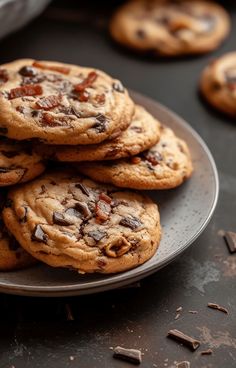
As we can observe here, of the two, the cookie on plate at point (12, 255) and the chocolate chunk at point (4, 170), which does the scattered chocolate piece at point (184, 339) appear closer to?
the cookie on plate at point (12, 255)

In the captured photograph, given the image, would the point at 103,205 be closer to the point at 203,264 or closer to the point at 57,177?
the point at 57,177

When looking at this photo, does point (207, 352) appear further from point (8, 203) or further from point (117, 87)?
point (117, 87)

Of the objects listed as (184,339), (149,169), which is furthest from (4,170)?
(184,339)

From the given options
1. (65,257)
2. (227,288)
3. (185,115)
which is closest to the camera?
(65,257)

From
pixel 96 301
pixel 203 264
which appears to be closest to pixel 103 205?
pixel 96 301

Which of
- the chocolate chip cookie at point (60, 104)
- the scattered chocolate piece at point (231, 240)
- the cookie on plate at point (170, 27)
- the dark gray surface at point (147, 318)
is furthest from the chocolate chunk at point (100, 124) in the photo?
the cookie on plate at point (170, 27)
